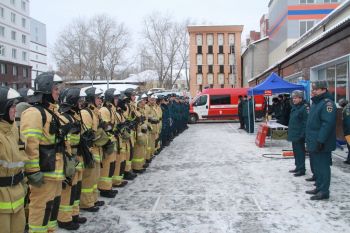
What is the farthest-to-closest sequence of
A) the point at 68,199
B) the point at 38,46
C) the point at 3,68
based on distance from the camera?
the point at 38,46
the point at 3,68
the point at 68,199

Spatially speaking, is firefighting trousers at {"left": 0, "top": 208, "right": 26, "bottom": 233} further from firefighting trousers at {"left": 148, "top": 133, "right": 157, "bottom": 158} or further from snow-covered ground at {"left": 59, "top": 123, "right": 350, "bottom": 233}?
firefighting trousers at {"left": 148, "top": 133, "right": 157, "bottom": 158}

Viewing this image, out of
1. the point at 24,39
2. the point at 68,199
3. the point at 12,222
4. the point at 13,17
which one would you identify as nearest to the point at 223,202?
the point at 68,199

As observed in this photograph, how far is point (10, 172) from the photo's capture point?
3783 millimetres

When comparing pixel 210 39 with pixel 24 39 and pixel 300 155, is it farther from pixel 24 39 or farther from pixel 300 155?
pixel 300 155

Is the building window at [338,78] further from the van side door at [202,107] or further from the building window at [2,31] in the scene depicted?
the building window at [2,31]

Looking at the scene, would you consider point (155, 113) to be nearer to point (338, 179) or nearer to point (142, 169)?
point (142, 169)

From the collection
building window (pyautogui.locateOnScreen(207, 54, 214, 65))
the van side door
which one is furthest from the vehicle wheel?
building window (pyautogui.locateOnScreen(207, 54, 214, 65))

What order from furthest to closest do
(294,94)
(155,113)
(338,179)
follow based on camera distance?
1. (155,113)
2. (294,94)
3. (338,179)

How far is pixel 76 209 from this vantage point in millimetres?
5926

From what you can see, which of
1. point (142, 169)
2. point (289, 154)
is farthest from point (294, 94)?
Result: point (142, 169)

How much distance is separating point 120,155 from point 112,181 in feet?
1.82

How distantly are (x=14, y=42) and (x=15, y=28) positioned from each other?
213 centimetres

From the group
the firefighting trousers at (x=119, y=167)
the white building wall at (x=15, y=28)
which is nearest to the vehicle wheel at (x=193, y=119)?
the firefighting trousers at (x=119, y=167)

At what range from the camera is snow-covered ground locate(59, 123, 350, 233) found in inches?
229
